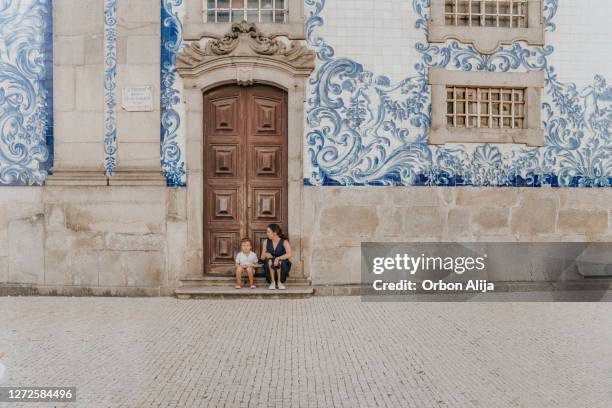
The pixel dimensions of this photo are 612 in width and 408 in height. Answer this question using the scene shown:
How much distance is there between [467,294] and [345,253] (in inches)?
76.4

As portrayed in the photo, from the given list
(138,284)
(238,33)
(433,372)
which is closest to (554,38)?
(238,33)

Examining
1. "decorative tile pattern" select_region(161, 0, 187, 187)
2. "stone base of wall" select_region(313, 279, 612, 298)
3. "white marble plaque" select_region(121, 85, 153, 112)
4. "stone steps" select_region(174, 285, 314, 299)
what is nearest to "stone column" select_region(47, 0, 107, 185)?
"white marble plaque" select_region(121, 85, 153, 112)

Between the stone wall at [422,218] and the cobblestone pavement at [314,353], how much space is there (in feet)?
3.59

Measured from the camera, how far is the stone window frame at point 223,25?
8953mm

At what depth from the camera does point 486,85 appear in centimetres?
916

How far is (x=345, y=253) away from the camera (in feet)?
29.7

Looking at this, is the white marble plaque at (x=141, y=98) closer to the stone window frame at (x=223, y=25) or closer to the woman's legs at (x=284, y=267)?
the stone window frame at (x=223, y=25)

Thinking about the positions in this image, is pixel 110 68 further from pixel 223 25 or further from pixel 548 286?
pixel 548 286

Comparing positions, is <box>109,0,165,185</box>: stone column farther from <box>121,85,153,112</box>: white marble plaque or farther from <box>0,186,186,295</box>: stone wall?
<box>0,186,186,295</box>: stone wall

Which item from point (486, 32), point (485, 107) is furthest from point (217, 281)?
point (486, 32)

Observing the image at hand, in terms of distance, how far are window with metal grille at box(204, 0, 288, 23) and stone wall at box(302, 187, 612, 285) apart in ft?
9.01

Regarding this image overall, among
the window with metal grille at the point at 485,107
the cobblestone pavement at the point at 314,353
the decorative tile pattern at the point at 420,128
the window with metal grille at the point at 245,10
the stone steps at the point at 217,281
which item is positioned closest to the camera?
the cobblestone pavement at the point at 314,353

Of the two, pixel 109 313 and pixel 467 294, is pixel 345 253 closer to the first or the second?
pixel 467 294

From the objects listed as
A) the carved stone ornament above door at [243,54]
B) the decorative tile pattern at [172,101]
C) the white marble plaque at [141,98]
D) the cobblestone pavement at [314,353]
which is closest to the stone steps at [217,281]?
the cobblestone pavement at [314,353]
